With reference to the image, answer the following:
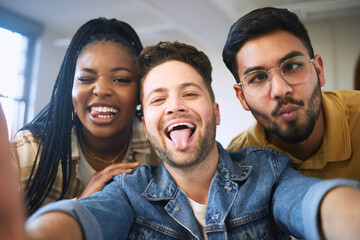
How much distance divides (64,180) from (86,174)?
0.45 feet

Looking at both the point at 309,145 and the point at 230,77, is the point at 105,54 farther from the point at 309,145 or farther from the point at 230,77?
the point at 230,77

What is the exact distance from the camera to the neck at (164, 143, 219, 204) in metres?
1.08

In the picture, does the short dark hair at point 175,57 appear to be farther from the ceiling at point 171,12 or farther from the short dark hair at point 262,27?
the ceiling at point 171,12

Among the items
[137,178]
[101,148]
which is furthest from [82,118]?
[137,178]

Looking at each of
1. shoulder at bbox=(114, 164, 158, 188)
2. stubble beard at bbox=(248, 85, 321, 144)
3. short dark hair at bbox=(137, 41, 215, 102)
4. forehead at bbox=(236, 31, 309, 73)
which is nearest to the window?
short dark hair at bbox=(137, 41, 215, 102)

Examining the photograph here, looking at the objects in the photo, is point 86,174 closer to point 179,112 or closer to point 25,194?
point 25,194

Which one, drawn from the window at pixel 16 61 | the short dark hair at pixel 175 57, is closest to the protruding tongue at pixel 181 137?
the short dark hair at pixel 175 57

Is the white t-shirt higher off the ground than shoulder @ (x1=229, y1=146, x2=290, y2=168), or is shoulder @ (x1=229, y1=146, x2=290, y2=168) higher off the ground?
shoulder @ (x1=229, y1=146, x2=290, y2=168)

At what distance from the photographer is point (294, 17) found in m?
1.34

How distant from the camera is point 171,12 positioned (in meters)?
3.36

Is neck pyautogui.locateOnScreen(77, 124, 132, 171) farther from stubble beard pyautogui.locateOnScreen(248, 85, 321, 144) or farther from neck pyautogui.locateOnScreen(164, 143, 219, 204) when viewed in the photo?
stubble beard pyautogui.locateOnScreen(248, 85, 321, 144)

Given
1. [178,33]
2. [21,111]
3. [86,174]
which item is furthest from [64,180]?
[178,33]

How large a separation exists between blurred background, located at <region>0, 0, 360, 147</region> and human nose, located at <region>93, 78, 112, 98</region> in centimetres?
250

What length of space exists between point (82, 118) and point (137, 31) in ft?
12.2
